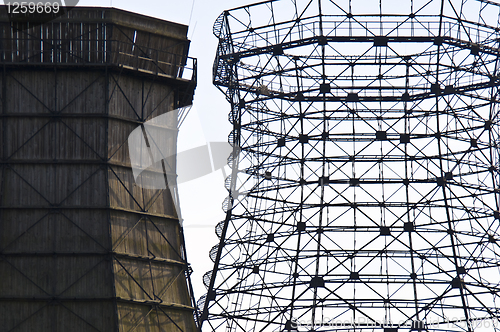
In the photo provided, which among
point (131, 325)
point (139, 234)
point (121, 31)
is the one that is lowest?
point (131, 325)

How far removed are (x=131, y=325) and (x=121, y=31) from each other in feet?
42.8

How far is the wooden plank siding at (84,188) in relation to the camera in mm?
38969

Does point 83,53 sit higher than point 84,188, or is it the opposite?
point 83,53

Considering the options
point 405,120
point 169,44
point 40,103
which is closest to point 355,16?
point 405,120

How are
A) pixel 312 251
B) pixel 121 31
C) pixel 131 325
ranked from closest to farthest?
1. pixel 131 325
2. pixel 121 31
3. pixel 312 251

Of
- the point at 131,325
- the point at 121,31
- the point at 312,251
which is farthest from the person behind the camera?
the point at 312,251

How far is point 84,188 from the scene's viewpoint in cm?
4041

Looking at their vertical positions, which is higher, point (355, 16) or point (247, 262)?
point (355, 16)

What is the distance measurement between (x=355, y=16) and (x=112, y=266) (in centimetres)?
1819

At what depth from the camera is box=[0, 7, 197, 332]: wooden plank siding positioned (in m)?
39.0

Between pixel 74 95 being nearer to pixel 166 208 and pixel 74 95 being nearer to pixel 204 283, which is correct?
pixel 166 208

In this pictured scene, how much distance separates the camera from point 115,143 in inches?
1625

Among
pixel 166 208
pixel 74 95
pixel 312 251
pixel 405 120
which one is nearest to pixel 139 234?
pixel 166 208

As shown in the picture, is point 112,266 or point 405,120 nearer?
point 112,266
